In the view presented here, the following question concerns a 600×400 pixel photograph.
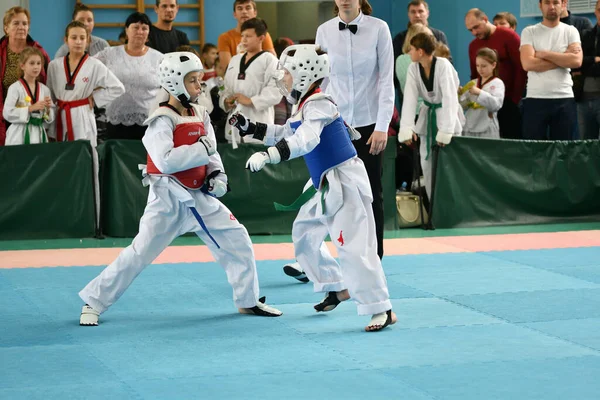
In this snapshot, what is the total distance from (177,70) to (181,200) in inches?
28.6

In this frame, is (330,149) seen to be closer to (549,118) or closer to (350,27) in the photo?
(350,27)

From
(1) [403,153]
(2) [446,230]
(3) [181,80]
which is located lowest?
(2) [446,230]

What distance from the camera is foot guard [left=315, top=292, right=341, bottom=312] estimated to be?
577 centimetres

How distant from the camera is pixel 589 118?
10641 millimetres

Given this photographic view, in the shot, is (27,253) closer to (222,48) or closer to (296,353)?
(222,48)

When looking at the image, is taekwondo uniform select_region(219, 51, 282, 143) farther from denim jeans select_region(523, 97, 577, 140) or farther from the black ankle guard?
the black ankle guard

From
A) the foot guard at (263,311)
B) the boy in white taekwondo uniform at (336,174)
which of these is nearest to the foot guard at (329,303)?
the foot guard at (263,311)

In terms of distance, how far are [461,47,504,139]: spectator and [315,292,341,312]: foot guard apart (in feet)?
15.9

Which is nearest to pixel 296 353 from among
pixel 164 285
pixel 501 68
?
pixel 164 285

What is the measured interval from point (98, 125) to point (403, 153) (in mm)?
3393

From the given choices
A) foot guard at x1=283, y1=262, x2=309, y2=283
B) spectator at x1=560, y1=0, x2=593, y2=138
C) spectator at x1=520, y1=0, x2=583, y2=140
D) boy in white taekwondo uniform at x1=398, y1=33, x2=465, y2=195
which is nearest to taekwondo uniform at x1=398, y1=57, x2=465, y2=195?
boy in white taekwondo uniform at x1=398, y1=33, x2=465, y2=195

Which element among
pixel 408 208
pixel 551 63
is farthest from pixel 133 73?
pixel 551 63

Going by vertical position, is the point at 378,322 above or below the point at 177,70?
below

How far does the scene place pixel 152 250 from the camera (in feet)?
18.1
